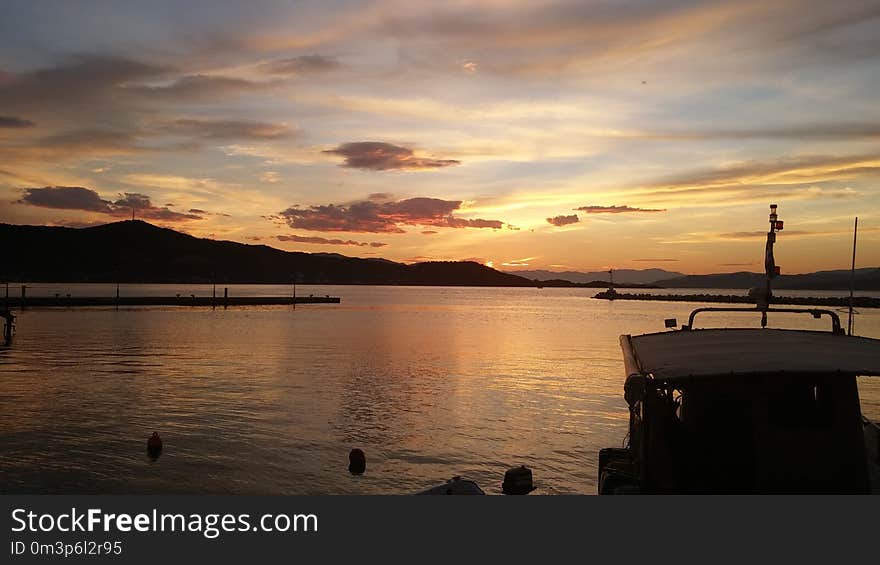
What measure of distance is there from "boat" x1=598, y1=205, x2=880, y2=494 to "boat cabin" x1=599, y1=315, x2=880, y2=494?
0.01m

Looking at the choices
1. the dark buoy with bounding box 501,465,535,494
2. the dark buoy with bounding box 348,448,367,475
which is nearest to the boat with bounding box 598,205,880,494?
the dark buoy with bounding box 501,465,535,494

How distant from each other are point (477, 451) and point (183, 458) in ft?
33.7

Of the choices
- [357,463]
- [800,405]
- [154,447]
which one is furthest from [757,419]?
[154,447]

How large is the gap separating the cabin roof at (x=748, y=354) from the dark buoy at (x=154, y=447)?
17.2 metres

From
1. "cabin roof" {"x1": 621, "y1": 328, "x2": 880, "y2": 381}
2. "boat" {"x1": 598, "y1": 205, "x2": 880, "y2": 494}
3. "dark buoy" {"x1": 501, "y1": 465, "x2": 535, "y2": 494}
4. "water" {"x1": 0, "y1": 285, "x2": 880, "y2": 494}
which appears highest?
"cabin roof" {"x1": 621, "y1": 328, "x2": 880, "y2": 381}

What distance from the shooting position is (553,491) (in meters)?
20.4

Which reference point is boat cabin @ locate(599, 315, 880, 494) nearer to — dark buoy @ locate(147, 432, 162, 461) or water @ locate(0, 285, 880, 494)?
water @ locate(0, 285, 880, 494)

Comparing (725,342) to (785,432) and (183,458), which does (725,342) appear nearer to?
(785,432)

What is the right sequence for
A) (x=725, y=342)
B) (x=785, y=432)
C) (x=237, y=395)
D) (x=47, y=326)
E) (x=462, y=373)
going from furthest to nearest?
(x=47, y=326), (x=462, y=373), (x=237, y=395), (x=725, y=342), (x=785, y=432)

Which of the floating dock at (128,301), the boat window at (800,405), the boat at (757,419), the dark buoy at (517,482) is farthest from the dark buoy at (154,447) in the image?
the floating dock at (128,301)

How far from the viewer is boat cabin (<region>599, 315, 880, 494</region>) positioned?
9.74m

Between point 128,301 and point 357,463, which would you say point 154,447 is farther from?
point 128,301

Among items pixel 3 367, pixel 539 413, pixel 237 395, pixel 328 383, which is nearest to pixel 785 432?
pixel 539 413

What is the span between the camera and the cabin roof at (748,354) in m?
9.59
